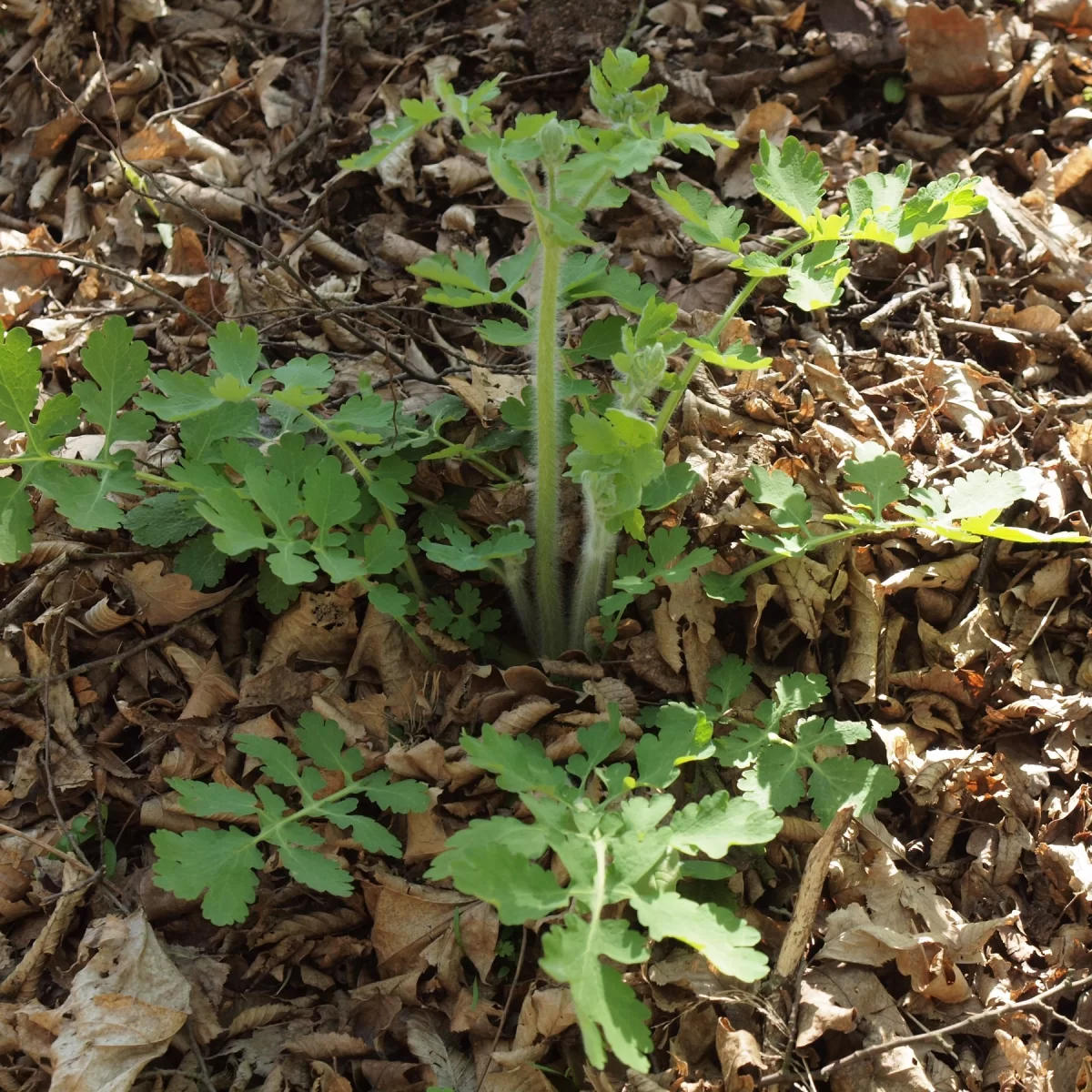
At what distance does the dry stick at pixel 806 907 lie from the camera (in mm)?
1920

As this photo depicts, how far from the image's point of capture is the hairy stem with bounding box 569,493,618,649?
→ 215 cm

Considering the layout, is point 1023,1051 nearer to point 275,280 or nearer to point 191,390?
point 191,390

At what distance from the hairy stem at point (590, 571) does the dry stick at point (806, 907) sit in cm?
75

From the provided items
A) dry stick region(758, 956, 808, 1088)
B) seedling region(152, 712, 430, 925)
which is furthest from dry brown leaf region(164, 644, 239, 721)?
dry stick region(758, 956, 808, 1088)

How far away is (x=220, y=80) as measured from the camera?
361cm

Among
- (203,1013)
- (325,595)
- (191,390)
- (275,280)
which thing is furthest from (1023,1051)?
(275,280)

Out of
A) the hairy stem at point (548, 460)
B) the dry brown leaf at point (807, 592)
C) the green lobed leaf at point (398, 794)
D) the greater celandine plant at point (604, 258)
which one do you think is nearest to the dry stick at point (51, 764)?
the green lobed leaf at point (398, 794)

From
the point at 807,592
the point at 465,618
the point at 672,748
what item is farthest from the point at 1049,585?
the point at 465,618

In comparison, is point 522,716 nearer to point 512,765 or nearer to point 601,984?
point 512,765

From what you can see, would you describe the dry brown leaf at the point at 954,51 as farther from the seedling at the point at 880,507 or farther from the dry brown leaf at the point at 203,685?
the dry brown leaf at the point at 203,685

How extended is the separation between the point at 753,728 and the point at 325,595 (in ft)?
3.63

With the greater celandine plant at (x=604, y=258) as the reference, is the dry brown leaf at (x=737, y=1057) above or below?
below

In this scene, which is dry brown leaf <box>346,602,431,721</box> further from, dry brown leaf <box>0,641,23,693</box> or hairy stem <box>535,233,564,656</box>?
dry brown leaf <box>0,641,23,693</box>

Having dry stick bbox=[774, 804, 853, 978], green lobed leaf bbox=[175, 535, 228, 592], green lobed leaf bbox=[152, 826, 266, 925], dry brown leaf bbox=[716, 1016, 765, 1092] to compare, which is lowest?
dry brown leaf bbox=[716, 1016, 765, 1092]
